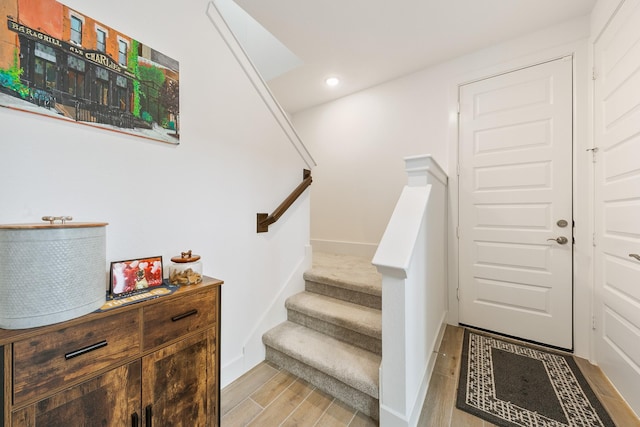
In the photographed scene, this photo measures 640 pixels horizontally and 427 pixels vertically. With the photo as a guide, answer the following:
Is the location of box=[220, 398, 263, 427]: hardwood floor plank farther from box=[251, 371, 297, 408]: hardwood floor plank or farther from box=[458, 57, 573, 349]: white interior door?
box=[458, 57, 573, 349]: white interior door

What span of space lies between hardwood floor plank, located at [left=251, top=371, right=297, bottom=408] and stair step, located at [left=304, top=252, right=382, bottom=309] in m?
0.70

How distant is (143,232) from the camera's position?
124 cm

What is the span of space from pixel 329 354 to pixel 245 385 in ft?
1.96

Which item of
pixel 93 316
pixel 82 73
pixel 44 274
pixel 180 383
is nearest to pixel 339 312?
pixel 180 383

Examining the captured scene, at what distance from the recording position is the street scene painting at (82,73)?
89 cm

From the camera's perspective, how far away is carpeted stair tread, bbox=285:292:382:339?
165cm

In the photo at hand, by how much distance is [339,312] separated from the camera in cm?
185

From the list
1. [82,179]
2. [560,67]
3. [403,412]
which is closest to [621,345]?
[403,412]

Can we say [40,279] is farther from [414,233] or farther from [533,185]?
[533,185]

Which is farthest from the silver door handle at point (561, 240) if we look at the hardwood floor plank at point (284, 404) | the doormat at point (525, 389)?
the hardwood floor plank at point (284, 404)

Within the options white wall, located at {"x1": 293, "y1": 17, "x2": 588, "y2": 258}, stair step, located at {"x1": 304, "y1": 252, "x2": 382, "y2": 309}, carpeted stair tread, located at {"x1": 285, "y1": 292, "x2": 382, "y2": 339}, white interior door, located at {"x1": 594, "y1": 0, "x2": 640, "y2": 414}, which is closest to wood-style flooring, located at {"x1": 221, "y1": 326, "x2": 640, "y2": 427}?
white interior door, located at {"x1": 594, "y1": 0, "x2": 640, "y2": 414}

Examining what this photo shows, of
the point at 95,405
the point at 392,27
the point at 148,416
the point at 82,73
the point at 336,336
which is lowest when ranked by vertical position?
the point at 336,336

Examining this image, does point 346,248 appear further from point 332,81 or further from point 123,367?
point 123,367

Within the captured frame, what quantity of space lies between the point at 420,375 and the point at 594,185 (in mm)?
1958
